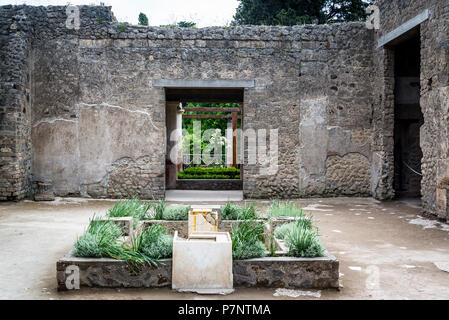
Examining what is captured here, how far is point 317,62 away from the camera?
9945mm

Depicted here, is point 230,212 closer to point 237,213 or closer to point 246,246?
point 237,213

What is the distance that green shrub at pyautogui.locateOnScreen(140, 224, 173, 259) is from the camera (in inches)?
157

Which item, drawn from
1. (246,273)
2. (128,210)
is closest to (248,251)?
(246,273)

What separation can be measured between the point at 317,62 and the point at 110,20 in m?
4.61

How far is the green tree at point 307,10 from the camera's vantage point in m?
19.5

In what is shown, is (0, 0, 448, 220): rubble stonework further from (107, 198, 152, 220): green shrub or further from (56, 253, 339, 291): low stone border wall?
(56, 253, 339, 291): low stone border wall

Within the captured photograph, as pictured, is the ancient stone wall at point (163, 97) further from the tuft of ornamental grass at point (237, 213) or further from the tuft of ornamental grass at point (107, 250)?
the tuft of ornamental grass at point (107, 250)

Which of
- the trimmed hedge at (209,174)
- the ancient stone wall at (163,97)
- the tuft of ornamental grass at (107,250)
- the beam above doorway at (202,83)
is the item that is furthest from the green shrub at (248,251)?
the trimmed hedge at (209,174)

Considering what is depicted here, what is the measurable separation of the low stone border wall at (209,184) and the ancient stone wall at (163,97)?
2.72 metres

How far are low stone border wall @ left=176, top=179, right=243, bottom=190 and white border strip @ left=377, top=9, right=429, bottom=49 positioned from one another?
5.25 metres

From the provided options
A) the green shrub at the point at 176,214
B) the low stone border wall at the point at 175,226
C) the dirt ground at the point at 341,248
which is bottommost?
the dirt ground at the point at 341,248

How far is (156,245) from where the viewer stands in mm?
4129

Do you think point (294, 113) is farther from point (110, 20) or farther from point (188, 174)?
point (188, 174)

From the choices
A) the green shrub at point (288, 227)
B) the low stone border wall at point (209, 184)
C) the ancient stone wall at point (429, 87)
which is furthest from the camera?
the low stone border wall at point (209, 184)
